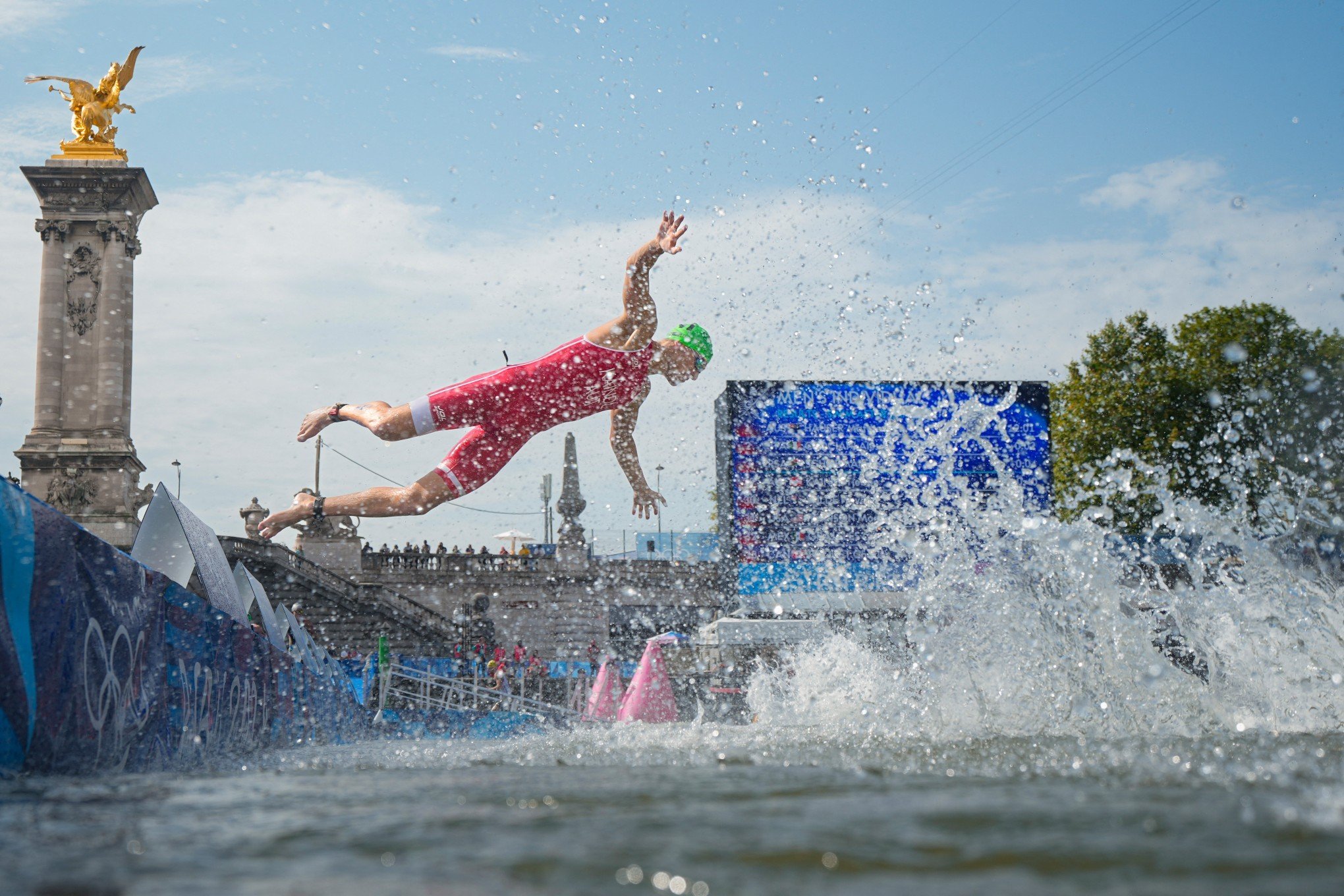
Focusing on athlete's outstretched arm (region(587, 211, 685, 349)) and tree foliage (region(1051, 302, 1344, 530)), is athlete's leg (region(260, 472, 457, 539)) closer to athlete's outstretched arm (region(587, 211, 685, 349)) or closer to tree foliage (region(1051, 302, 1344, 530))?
athlete's outstretched arm (region(587, 211, 685, 349))

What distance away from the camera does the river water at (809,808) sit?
2139 millimetres

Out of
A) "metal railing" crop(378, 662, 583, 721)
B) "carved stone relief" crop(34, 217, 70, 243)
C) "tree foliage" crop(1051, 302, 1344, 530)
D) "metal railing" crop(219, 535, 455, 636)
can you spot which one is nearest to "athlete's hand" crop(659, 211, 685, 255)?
"metal railing" crop(378, 662, 583, 721)

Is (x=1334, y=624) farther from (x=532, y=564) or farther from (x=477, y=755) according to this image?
(x=532, y=564)

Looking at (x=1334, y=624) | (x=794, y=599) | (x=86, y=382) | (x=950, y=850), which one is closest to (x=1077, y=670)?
(x=1334, y=624)

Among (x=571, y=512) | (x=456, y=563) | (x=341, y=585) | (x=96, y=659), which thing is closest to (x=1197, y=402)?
(x=571, y=512)

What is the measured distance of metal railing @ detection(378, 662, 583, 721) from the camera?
20.4 m

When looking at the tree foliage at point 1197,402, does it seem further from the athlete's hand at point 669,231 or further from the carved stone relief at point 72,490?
the athlete's hand at point 669,231

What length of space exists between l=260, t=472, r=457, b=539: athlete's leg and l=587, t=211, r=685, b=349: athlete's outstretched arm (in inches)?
60.0

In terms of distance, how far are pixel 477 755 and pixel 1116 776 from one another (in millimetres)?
3643

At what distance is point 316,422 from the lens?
8797mm

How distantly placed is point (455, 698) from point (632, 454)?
498 inches

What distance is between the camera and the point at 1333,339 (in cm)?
3844

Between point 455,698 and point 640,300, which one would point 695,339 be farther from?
point 455,698

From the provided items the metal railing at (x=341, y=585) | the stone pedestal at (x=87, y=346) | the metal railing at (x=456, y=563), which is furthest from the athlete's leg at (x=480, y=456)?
the metal railing at (x=456, y=563)
